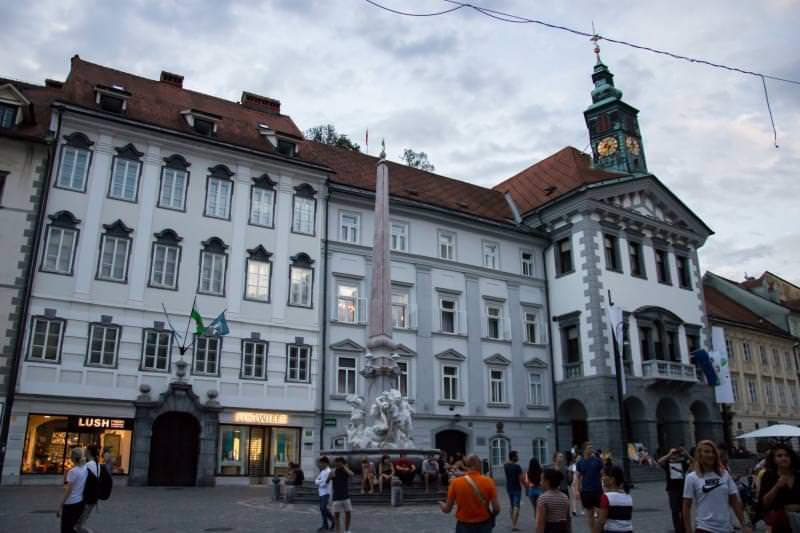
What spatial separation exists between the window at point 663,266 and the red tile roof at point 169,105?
872 inches

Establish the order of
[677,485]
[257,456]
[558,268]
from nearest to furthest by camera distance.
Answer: [677,485]
[257,456]
[558,268]

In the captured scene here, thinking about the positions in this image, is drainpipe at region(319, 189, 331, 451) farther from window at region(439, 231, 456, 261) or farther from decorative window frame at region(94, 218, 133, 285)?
decorative window frame at region(94, 218, 133, 285)

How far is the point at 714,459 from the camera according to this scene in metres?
6.35

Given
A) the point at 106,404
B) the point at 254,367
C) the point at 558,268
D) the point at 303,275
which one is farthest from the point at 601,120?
the point at 106,404

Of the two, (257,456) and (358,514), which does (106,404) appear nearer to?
(257,456)

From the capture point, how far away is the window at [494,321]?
34250mm

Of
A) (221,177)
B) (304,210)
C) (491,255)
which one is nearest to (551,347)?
(491,255)

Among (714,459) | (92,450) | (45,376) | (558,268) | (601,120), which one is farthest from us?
(601,120)

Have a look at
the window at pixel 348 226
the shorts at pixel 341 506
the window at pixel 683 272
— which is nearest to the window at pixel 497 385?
the window at pixel 348 226

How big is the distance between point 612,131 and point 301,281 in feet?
79.6

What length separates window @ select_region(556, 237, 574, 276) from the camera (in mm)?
36312

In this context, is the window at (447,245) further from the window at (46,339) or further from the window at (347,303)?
the window at (46,339)

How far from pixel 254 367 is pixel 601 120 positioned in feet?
94.6

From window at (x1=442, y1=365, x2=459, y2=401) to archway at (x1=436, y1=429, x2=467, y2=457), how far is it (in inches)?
62.9
